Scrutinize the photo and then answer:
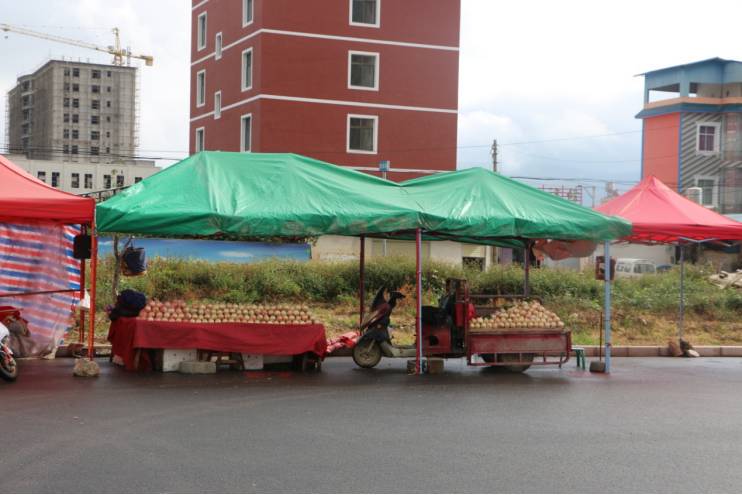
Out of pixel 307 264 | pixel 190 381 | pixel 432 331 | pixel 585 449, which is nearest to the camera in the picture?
pixel 585 449

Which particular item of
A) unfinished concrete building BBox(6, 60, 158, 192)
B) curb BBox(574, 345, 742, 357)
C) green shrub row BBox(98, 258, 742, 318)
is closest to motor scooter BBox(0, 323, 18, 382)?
green shrub row BBox(98, 258, 742, 318)

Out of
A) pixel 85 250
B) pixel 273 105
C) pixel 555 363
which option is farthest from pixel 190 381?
pixel 273 105

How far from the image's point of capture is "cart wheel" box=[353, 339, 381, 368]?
1492 centimetres

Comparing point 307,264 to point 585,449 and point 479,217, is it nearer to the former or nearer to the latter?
point 479,217

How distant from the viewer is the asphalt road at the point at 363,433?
23.1ft

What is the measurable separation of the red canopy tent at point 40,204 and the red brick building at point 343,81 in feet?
110

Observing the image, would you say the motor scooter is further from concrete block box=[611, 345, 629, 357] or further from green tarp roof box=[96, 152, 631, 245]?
concrete block box=[611, 345, 629, 357]

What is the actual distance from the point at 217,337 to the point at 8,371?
9.85 feet

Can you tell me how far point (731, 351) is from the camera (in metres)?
19.3

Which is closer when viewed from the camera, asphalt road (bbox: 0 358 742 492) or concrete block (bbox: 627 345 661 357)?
asphalt road (bbox: 0 358 742 492)

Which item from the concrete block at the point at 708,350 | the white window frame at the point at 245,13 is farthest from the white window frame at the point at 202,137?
the concrete block at the point at 708,350

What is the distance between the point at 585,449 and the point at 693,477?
1.25 meters

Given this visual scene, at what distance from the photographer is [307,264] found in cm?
2656

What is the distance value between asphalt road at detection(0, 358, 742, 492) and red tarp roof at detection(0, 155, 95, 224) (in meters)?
2.25
